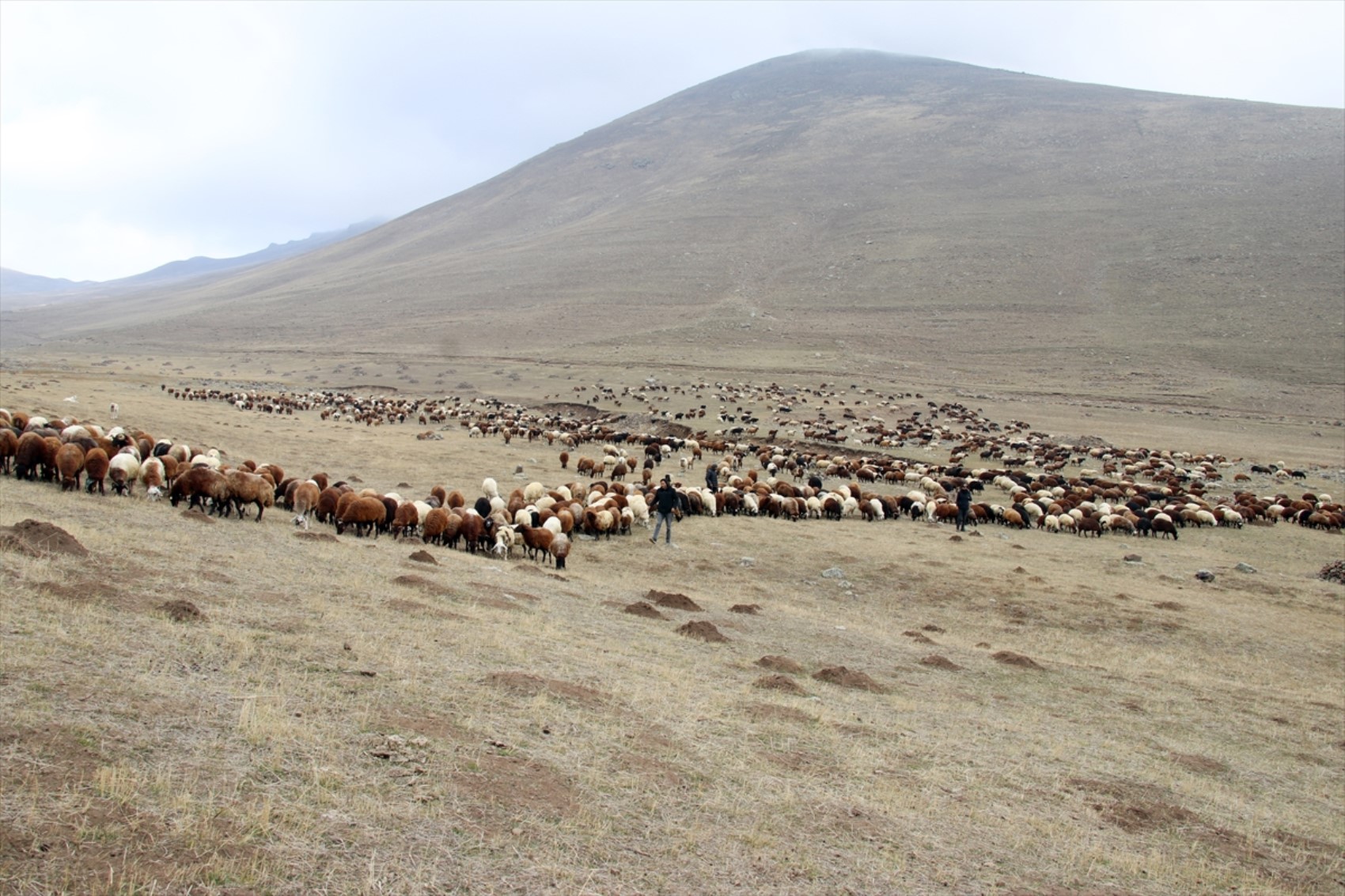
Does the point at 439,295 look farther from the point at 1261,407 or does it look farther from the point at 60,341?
the point at 1261,407

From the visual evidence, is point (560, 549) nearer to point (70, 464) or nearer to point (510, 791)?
point (70, 464)

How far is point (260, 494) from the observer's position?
14.0 m

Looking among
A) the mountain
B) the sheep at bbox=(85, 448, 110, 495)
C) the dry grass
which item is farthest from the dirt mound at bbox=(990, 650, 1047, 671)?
the mountain

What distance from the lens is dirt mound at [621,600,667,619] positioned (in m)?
12.0

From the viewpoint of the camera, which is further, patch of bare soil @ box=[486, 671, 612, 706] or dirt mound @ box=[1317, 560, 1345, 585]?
dirt mound @ box=[1317, 560, 1345, 585]

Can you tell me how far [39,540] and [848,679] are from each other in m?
8.92

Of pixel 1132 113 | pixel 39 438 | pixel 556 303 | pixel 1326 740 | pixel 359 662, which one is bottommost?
pixel 1326 740

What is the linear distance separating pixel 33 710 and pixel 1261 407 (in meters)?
64.5

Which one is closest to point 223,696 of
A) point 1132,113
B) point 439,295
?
point 439,295

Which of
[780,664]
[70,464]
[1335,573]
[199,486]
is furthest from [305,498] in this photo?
[1335,573]

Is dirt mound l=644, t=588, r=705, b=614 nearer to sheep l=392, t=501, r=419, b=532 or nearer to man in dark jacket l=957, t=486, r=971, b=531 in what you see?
sheep l=392, t=501, r=419, b=532

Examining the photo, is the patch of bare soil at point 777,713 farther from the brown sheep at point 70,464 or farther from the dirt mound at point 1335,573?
the dirt mound at point 1335,573

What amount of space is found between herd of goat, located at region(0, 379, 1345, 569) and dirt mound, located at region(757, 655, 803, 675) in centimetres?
585

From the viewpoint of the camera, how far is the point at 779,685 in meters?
9.23
